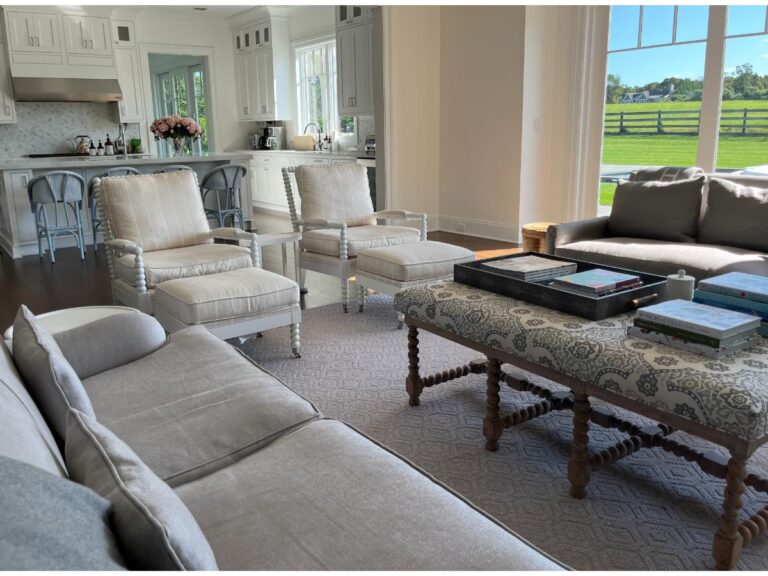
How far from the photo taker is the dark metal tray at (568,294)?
218 cm

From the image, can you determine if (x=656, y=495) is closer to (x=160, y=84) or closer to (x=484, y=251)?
(x=484, y=251)

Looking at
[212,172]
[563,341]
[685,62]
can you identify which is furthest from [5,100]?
[563,341]

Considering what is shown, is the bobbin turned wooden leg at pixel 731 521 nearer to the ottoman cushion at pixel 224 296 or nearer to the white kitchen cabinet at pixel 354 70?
the ottoman cushion at pixel 224 296

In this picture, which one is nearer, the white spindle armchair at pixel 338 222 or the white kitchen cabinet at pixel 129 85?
the white spindle armchair at pixel 338 222

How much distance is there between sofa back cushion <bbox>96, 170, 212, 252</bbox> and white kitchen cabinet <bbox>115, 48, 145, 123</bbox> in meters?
6.13

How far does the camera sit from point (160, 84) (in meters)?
12.3

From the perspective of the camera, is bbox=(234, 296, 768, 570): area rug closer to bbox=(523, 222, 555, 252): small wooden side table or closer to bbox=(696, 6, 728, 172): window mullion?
bbox=(523, 222, 555, 252): small wooden side table

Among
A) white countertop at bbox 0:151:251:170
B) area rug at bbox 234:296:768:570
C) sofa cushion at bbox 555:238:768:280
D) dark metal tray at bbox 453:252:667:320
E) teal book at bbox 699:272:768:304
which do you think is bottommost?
area rug at bbox 234:296:768:570

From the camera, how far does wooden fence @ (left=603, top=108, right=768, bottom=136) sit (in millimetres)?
5035

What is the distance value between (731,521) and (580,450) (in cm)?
47

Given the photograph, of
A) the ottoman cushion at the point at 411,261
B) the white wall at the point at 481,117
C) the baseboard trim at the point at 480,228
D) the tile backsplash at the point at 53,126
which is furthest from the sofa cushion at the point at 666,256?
the tile backsplash at the point at 53,126

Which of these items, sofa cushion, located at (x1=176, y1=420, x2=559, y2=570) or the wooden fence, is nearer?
sofa cushion, located at (x1=176, y1=420, x2=559, y2=570)

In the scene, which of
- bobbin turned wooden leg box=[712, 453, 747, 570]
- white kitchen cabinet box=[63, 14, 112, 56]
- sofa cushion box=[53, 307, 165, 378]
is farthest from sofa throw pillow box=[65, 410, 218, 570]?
white kitchen cabinet box=[63, 14, 112, 56]

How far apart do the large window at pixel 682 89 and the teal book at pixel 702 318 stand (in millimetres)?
3814
